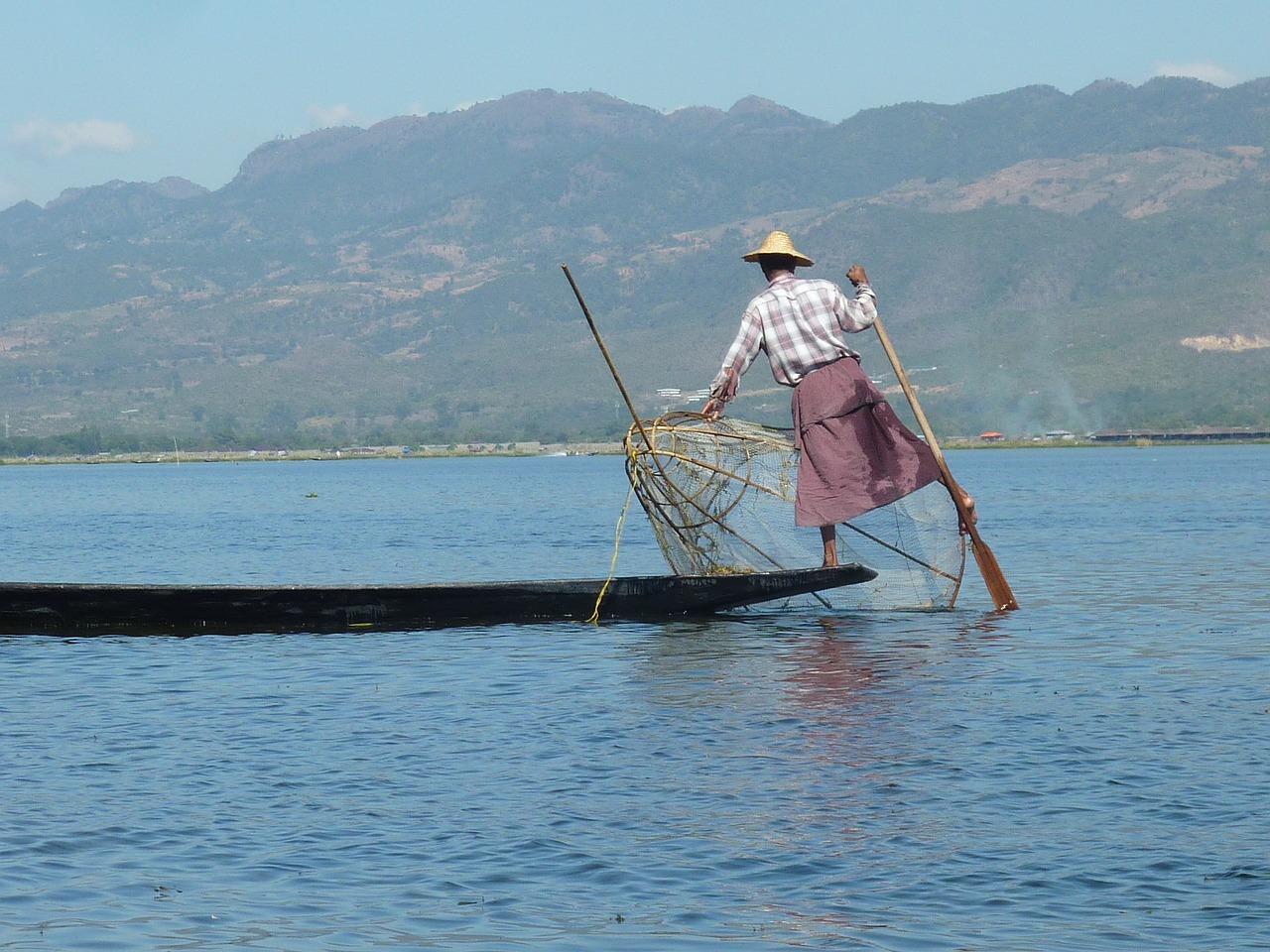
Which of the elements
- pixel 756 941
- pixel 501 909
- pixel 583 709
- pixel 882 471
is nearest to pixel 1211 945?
pixel 756 941

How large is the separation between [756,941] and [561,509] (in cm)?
6160

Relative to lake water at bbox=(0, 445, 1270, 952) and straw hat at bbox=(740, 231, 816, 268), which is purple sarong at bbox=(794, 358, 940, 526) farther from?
lake water at bbox=(0, 445, 1270, 952)

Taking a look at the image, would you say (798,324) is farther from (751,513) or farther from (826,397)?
(751,513)

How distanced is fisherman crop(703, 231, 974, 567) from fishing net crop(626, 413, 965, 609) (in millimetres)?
616

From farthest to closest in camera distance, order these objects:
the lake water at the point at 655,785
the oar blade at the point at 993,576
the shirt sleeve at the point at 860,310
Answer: the oar blade at the point at 993,576 < the shirt sleeve at the point at 860,310 < the lake water at the point at 655,785

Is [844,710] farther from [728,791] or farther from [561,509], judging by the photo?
[561,509]

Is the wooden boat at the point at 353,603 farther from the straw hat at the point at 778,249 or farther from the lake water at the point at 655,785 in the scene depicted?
the straw hat at the point at 778,249

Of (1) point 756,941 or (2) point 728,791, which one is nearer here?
(1) point 756,941

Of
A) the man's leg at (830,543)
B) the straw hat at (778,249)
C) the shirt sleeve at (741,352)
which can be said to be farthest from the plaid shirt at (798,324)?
the man's leg at (830,543)

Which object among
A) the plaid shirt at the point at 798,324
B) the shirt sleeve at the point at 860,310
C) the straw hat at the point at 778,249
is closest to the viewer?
the shirt sleeve at the point at 860,310

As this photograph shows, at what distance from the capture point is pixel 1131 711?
1359 cm

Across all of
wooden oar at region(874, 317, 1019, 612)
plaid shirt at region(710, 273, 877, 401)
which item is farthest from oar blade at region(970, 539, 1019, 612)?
plaid shirt at region(710, 273, 877, 401)

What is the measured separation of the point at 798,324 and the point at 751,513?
2527 mm

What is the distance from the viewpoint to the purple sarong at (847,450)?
16.7 m
